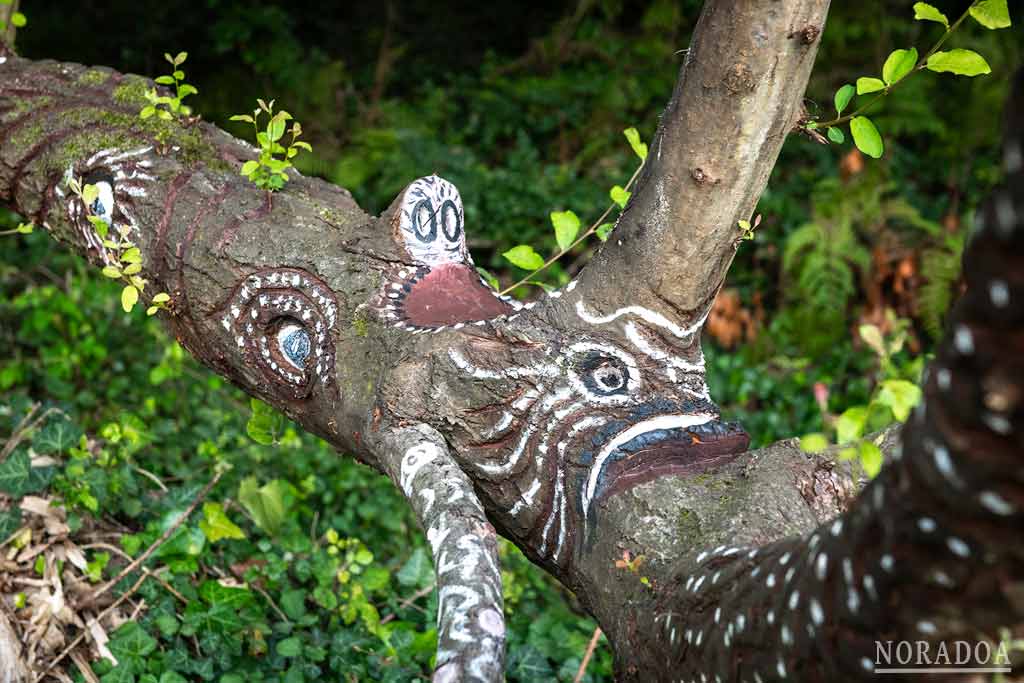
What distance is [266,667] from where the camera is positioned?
258cm

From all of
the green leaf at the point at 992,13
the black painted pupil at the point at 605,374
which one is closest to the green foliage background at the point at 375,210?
the black painted pupil at the point at 605,374

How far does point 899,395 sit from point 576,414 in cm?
75

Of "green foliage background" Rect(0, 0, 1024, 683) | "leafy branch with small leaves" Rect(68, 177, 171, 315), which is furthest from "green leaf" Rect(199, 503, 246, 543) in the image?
"leafy branch with small leaves" Rect(68, 177, 171, 315)

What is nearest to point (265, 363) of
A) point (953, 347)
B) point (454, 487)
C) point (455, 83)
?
point (454, 487)

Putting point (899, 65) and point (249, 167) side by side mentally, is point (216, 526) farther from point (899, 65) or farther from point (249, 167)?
point (899, 65)

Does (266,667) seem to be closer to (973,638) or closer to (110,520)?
(110,520)

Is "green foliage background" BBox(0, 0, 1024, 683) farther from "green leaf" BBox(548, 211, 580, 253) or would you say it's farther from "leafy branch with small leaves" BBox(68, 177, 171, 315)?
"green leaf" BBox(548, 211, 580, 253)

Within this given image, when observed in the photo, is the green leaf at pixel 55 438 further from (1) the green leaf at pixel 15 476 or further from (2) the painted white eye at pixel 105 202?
(2) the painted white eye at pixel 105 202

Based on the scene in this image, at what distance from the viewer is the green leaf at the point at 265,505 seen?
306 cm

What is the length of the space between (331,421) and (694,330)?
0.77 m

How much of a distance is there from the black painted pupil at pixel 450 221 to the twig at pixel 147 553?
1225 mm

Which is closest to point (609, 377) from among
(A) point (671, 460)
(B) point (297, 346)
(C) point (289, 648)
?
(A) point (671, 460)

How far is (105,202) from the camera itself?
7.77 feet

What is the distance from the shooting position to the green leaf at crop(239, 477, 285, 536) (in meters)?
3.06
